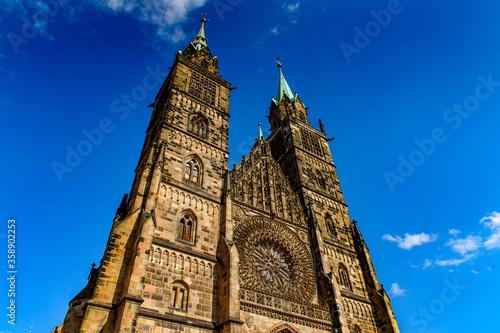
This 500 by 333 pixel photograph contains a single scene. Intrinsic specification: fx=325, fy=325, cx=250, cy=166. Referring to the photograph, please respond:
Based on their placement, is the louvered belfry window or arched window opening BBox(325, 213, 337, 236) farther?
the louvered belfry window

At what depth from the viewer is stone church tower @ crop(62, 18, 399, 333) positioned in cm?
1252

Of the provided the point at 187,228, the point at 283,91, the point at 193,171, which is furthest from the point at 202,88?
the point at 283,91

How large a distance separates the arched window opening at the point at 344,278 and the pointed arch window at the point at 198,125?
482 inches

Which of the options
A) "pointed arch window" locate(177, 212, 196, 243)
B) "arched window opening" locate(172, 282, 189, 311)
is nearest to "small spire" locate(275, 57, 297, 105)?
"pointed arch window" locate(177, 212, 196, 243)

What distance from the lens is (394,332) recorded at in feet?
59.2

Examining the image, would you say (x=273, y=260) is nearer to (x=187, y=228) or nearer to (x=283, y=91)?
(x=187, y=228)

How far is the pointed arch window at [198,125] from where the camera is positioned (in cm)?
2056

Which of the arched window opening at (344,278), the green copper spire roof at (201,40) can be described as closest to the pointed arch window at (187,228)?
the arched window opening at (344,278)

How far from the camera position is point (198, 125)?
69.4 feet

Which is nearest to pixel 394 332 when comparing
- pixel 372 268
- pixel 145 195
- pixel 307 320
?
pixel 372 268

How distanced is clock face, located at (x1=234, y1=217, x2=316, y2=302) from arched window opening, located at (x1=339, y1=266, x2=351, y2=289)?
2667 millimetres

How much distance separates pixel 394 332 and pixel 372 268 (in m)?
4.16

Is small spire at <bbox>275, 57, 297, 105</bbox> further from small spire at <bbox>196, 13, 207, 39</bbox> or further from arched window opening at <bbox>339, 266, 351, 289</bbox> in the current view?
arched window opening at <bbox>339, 266, 351, 289</bbox>

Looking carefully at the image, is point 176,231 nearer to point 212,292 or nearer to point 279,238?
point 212,292
